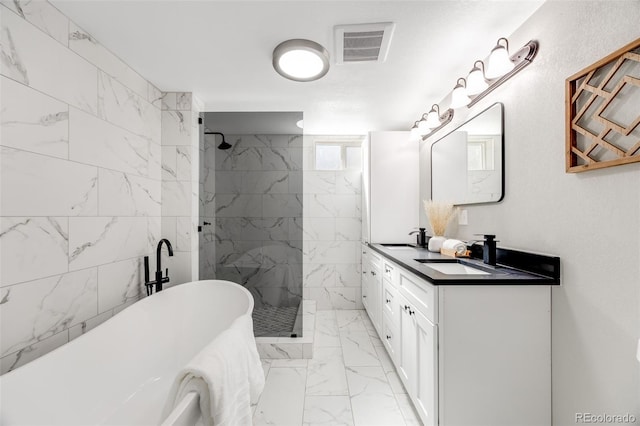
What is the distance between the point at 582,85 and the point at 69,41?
267cm

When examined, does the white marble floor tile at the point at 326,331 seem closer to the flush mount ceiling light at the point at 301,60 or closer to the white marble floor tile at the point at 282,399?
the white marble floor tile at the point at 282,399

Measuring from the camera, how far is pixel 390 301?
2133 millimetres

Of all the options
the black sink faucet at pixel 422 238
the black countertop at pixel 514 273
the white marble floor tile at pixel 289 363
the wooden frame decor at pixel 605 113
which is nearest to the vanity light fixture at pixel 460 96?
the wooden frame decor at pixel 605 113

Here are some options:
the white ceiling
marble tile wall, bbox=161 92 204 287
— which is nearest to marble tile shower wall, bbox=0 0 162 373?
the white ceiling

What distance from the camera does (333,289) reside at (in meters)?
3.57

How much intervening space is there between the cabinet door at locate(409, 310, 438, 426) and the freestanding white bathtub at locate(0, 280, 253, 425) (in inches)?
42.8

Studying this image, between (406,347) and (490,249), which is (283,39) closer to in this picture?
(490,249)

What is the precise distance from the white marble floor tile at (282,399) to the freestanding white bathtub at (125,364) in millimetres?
579

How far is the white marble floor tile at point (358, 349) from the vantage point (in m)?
2.27

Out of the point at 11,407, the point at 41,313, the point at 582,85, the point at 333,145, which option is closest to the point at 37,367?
the point at 11,407

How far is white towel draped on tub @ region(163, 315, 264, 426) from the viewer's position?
2.96 ft

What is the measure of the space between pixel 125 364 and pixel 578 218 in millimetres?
2521

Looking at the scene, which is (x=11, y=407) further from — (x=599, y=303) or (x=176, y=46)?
(x=599, y=303)

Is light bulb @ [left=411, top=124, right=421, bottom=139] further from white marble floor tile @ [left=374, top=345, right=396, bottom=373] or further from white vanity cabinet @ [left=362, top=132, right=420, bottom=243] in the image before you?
white marble floor tile @ [left=374, top=345, right=396, bottom=373]
